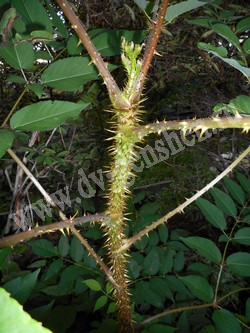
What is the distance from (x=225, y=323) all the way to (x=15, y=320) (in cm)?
90

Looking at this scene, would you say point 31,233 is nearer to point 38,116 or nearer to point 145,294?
point 38,116

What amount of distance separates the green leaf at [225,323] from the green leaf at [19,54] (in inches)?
32.1

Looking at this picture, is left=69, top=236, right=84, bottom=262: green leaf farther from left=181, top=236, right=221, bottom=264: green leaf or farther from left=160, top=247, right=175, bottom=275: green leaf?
left=181, top=236, right=221, bottom=264: green leaf

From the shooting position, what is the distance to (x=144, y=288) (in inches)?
50.7

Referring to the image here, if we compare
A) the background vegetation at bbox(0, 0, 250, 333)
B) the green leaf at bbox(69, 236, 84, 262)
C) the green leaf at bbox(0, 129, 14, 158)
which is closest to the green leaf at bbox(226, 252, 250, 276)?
the background vegetation at bbox(0, 0, 250, 333)

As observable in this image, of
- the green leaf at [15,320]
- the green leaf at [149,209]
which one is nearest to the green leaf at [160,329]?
the green leaf at [149,209]

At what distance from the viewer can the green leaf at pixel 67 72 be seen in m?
0.76

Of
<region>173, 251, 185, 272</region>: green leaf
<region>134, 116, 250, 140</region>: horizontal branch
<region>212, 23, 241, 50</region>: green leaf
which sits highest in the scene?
<region>212, 23, 241, 50</region>: green leaf

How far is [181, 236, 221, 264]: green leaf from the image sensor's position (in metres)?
1.08

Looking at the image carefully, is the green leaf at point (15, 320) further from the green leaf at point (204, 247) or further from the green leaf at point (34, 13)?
the green leaf at point (204, 247)

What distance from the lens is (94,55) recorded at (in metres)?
0.52

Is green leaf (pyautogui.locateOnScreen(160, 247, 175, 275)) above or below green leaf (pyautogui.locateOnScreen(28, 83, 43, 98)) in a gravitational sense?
below

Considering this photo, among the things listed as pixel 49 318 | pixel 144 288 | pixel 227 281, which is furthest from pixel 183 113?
pixel 49 318

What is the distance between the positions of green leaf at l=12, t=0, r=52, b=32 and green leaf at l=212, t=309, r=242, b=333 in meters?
0.88
